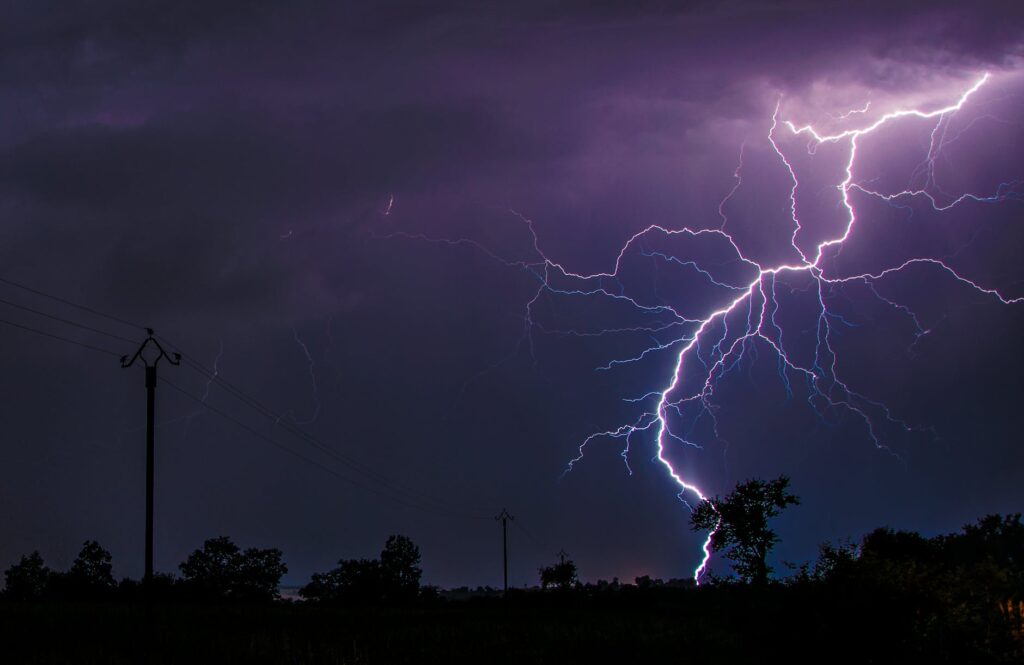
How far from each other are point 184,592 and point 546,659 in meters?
47.9

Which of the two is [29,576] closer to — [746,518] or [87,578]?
[87,578]

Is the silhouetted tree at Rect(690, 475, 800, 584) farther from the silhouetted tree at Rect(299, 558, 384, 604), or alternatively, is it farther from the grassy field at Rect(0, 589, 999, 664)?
the silhouetted tree at Rect(299, 558, 384, 604)

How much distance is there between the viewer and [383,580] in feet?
289

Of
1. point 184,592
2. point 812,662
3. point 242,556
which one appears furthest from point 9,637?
point 242,556

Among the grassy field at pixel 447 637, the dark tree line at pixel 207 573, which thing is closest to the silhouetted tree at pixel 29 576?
the dark tree line at pixel 207 573

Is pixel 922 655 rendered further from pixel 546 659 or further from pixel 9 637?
pixel 9 637

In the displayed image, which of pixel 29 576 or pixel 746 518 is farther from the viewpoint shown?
pixel 29 576

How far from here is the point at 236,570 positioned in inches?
3317

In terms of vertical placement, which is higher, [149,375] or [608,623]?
[149,375]

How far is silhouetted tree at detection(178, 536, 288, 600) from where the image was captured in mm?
82188

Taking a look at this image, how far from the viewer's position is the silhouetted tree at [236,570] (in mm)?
82188

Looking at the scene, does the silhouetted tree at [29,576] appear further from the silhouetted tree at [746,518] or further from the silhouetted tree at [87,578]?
the silhouetted tree at [746,518]

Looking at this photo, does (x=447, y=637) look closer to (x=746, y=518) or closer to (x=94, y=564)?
(x=746, y=518)

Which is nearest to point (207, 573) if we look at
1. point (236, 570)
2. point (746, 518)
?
point (236, 570)
